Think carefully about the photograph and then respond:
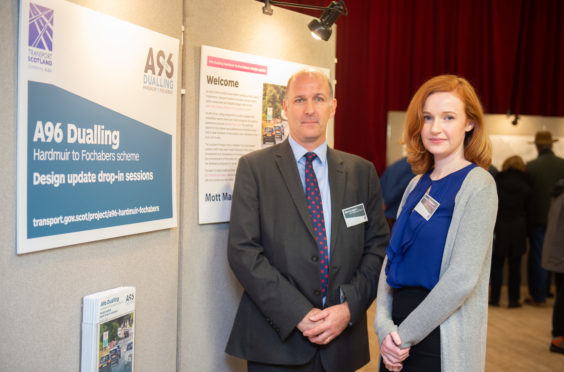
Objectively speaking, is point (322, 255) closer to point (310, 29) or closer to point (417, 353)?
point (417, 353)

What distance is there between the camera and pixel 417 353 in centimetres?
171

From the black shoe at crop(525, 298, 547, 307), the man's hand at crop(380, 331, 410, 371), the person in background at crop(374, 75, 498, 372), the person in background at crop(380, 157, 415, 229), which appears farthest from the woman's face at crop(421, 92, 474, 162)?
the black shoe at crop(525, 298, 547, 307)

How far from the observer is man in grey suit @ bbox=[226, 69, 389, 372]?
6.56 ft

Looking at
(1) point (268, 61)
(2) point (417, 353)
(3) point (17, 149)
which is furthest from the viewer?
(1) point (268, 61)

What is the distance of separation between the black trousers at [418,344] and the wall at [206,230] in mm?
979

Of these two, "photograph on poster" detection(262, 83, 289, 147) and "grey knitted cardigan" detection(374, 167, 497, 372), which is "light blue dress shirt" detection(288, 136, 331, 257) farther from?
"grey knitted cardigan" detection(374, 167, 497, 372)

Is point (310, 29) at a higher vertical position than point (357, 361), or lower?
higher

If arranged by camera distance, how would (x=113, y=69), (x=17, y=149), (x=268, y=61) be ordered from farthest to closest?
1. (x=268, y=61)
2. (x=113, y=69)
3. (x=17, y=149)

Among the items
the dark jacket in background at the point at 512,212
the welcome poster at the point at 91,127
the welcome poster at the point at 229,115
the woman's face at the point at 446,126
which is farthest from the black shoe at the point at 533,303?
the welcome poster at the point at 91,127

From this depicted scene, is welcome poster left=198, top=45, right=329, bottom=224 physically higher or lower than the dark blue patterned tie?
higher

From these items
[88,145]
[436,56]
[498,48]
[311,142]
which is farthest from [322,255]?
[498,48]

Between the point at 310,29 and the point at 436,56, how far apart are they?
4.47 m

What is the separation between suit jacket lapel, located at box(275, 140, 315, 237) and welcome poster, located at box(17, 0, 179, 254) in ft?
1.60

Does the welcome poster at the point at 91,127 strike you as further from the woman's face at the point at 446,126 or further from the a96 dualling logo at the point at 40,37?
the woman's face at the point at 446,126
